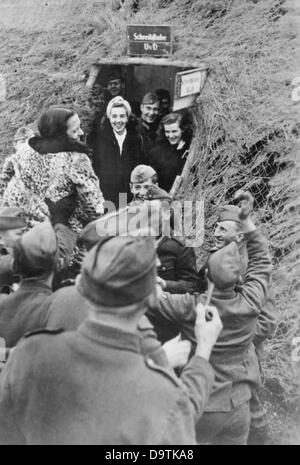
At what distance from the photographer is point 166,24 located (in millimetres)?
2656

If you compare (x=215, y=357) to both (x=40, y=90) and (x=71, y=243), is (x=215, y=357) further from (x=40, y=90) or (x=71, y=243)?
(x=40, y=90)

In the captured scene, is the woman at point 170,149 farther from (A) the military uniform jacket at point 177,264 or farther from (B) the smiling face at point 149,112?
(A) the military uniform jacket at point 177,264

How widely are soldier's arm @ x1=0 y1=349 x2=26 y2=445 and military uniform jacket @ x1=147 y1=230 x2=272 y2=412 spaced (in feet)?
2.43

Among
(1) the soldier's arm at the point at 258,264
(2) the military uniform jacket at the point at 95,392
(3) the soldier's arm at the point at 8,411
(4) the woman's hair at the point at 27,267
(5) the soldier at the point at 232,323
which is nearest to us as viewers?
(2) the military uniform jacket at the point at 95,392

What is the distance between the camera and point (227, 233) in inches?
95.7

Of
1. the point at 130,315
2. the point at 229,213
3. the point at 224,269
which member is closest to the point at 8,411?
the point at 130,315

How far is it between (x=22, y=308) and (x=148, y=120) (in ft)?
3.86

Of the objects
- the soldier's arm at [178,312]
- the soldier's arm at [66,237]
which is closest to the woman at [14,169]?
the soldier's arm at [66,237]

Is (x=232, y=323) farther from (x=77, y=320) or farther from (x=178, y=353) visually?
(x=77, y=320)

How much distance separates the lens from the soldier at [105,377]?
4.75 feet

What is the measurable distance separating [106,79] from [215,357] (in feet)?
4.76

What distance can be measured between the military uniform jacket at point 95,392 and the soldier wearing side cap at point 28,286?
447mm
